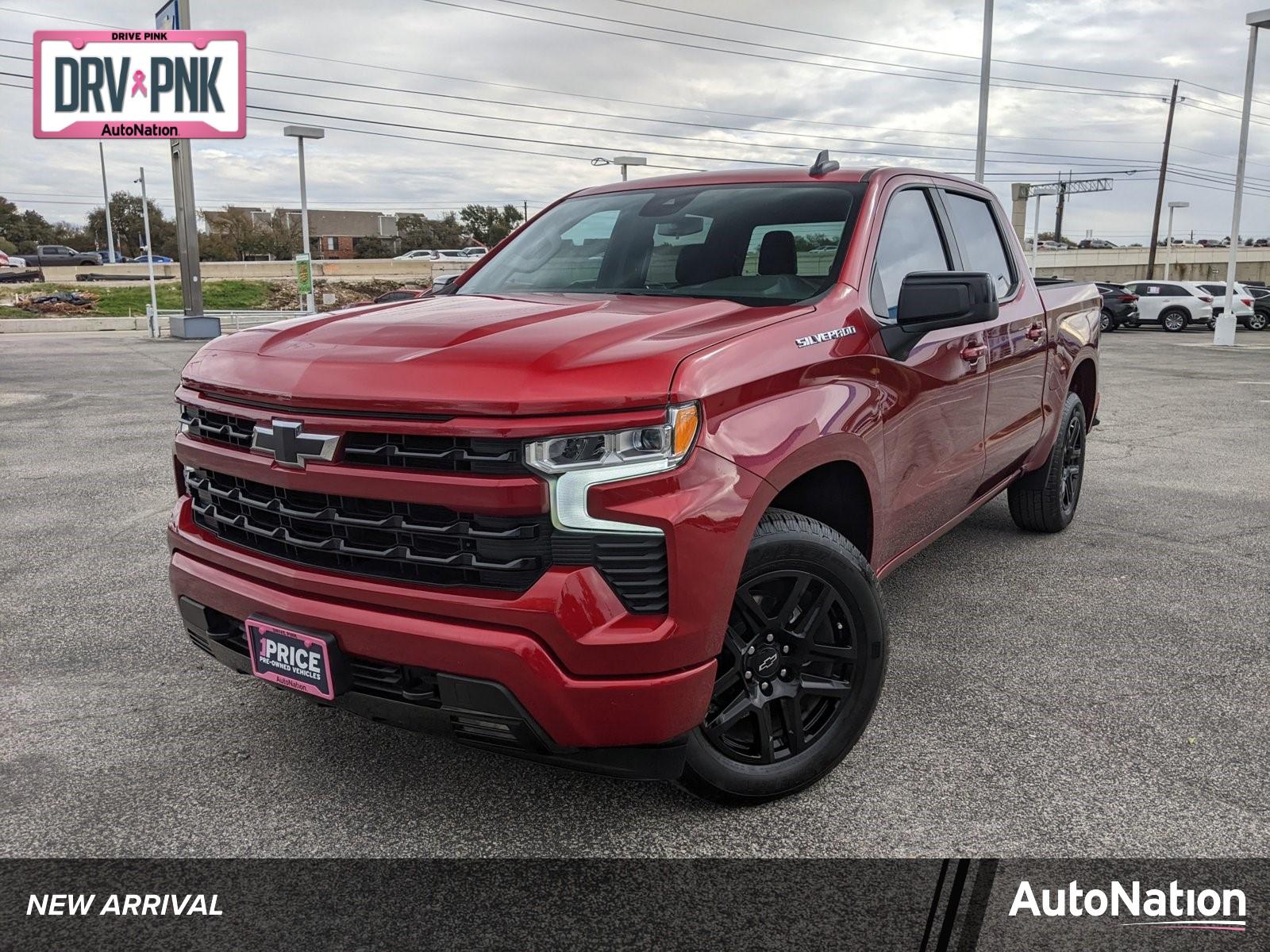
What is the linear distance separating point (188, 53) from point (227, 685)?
74.4 feet

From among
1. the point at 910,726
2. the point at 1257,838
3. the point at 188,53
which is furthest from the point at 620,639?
the point at 188,53

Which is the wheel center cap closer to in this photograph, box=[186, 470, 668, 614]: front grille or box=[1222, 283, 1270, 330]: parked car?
box=[186, 470, 668, 614]: front grille

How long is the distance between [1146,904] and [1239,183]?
27853 mm

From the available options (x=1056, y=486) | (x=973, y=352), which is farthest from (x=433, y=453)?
(x=1056, y=486)

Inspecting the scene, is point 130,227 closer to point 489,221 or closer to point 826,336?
point 489,221

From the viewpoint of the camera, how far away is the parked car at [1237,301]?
1142 inches

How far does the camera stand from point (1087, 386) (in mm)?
6031

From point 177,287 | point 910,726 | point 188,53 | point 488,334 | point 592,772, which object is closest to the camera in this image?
point 592,772

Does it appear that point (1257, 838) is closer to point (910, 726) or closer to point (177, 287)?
point (910, 726)

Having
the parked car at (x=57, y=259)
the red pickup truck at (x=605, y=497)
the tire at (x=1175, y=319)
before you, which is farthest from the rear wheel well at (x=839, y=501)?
the parked car at (x=57, y=259)

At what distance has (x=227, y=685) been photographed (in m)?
3.72

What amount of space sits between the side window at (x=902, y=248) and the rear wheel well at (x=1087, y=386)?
2161mm

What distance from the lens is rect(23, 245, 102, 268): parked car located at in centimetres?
6500

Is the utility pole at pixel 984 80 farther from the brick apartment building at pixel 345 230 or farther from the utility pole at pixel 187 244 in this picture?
the brick apartment building at pixel 345 230
